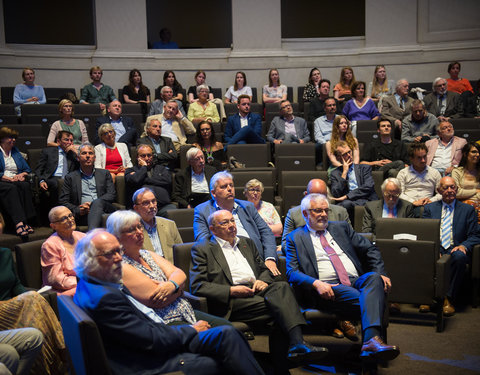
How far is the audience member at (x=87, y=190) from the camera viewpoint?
4.79 metres

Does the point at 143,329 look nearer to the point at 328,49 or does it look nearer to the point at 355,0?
the point at 328,49

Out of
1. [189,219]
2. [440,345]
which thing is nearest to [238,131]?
[189,219]

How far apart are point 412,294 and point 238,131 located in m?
3.18

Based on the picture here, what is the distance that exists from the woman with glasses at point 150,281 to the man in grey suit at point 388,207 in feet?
6.75

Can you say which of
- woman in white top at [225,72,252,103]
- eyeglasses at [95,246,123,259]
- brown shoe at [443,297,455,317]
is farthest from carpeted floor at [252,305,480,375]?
woman in white top at [225,72,252,103]

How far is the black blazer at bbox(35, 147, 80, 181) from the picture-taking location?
5328mm

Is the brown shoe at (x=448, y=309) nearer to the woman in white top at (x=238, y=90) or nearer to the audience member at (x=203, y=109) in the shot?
the audience member at (x=203, y=109)

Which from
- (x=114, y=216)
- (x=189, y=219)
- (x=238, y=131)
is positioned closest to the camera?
(x=114, y=216)

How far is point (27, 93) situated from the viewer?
7297 mm

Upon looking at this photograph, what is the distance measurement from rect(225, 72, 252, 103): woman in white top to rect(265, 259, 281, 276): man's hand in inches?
183

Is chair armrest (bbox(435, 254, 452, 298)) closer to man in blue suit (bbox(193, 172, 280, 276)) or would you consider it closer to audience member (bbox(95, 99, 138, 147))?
man in blue suit (bbox(193, 172, 280, 276))

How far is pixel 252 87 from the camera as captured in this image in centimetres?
877

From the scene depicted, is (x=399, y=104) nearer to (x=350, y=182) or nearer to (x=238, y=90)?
(x=350, y=182)

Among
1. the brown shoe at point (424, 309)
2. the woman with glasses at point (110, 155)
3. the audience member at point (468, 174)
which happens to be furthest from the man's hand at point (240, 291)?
the woman with glasses at point (110, 155)
